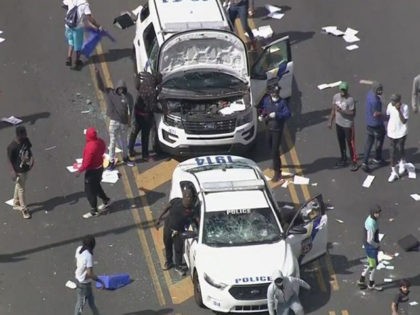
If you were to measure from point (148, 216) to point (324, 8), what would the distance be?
28.7 ft

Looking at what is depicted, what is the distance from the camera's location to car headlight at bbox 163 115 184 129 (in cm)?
2411

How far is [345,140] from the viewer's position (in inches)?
956

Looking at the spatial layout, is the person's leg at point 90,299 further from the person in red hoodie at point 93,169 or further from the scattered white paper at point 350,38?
the scattered white paper at point 350,38

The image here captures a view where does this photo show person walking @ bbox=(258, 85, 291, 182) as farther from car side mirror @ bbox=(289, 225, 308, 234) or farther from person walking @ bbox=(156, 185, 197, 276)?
car side mirror @ bbox=(289, 225, 308, 234)

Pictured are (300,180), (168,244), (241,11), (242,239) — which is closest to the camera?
(242,239)

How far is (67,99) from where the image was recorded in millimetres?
26359

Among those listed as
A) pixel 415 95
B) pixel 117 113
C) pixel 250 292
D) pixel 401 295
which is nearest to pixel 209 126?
pixel 117 113

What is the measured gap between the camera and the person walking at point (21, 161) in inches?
877

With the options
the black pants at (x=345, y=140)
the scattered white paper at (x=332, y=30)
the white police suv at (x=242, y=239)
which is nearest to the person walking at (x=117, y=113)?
the white police suv at (x=242, y=239)

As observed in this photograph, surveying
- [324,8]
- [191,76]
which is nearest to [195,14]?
[191,76]

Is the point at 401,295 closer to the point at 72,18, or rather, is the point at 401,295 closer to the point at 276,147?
the point at 276,147

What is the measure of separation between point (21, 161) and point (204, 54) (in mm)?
4644

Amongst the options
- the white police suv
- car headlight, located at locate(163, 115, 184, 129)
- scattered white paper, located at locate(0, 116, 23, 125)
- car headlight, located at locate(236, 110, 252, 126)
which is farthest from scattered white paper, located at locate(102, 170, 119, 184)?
car headlight, located at locate(236, 110, 252, 126)

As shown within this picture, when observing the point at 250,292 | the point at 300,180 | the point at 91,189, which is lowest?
the point at 300,180
